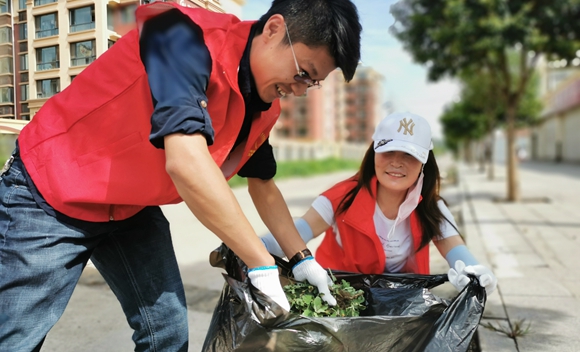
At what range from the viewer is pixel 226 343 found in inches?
62.6

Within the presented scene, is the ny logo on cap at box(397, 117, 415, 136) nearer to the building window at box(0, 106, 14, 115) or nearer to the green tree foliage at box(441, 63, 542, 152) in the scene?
the building window at box(0, 106, 14, 115)

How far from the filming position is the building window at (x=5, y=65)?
183cm

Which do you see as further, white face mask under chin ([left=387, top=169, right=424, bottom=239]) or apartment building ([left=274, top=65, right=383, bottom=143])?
apartment building ([left=274, top=65, right=383, bottom=143])

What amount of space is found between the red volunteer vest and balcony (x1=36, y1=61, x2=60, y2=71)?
493 mm

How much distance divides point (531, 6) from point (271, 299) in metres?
8.37

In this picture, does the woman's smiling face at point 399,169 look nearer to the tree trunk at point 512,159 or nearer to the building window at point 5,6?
the building window at point 5,6

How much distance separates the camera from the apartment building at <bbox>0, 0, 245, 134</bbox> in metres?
1.83

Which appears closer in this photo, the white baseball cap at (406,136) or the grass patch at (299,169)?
the white baseball cap at (406,136)

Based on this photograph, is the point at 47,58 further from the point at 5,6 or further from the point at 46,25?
the point at 5,6

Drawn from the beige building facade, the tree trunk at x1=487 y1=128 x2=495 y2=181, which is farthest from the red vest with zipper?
Answer: the beige building facade

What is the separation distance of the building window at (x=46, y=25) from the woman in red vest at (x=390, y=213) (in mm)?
1206

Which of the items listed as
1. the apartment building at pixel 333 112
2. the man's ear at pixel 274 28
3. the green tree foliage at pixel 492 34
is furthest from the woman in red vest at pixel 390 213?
the apartment building at pixel 333 112

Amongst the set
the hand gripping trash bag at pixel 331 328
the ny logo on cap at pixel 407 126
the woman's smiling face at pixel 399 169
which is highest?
the ny logo on cap at pixel 407 126

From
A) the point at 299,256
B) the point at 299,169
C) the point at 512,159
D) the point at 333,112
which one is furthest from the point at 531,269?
the point at 333,112
